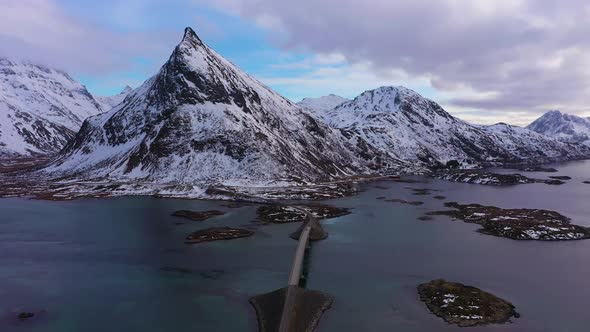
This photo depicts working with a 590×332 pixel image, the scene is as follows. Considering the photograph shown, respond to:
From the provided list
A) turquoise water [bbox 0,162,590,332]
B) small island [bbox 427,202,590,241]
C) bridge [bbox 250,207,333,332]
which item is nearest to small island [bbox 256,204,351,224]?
turquoise water [bbox 0,162,590,332]

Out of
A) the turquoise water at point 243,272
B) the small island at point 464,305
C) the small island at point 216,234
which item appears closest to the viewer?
the turquoise water at point 243,272

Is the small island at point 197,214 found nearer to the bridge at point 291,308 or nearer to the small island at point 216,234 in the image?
the small island at point 216,234

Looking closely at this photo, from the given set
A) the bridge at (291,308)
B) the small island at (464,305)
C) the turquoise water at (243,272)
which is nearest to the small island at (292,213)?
the turquoise water at (243,272)

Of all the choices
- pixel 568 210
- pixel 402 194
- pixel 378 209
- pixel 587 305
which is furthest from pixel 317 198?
pixel 587 305

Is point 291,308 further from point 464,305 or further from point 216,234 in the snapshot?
point 216,234

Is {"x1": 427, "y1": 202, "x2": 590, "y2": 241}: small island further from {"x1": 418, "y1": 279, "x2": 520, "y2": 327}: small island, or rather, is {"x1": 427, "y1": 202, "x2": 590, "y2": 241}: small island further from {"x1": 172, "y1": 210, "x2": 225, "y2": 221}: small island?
{"x1": 172, "y1": 210, "x2": 225, "y2": 221}: small island

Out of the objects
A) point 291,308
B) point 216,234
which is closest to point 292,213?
→ point 216,234
